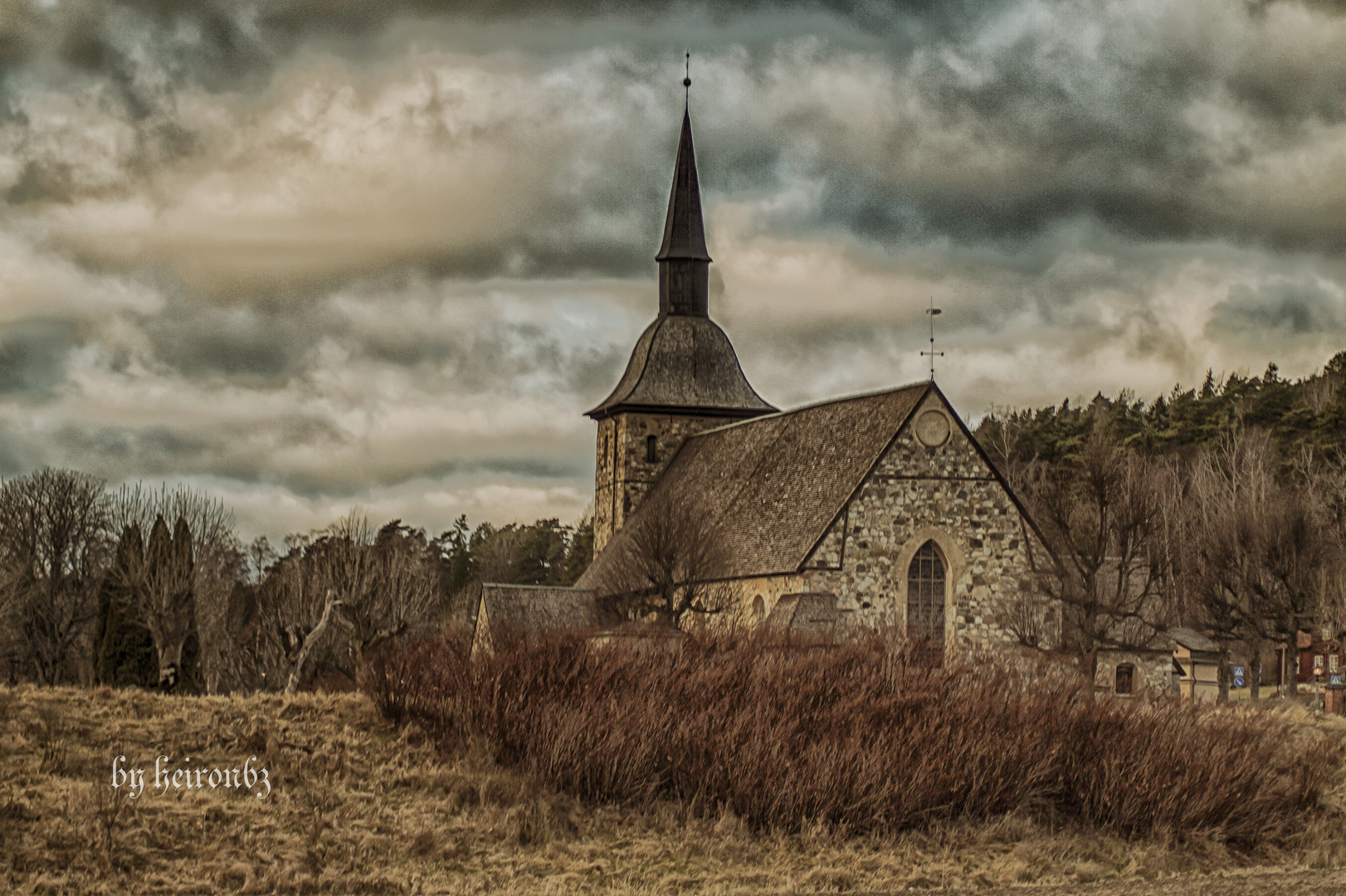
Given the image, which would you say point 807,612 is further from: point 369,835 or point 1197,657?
point 1197,657

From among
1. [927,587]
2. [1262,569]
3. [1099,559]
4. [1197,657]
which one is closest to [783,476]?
[927,587]

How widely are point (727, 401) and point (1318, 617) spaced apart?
18.1 meters

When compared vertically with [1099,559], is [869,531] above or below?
above

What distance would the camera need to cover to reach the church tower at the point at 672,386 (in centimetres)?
4688

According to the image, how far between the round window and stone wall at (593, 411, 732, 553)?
13805mm

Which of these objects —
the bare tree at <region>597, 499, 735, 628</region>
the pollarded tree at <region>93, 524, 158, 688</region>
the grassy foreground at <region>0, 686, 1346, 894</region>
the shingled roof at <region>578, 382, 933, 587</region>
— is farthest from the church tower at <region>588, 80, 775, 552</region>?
the grassy foreground at <region>0, 686, 1346, 894</region>

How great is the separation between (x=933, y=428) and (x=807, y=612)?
5116 millimetres

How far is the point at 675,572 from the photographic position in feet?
114

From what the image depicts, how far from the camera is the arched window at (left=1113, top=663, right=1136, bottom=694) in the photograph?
35.3 m

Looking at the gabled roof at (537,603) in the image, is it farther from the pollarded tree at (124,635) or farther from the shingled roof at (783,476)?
the pollarded tree at (124,635)

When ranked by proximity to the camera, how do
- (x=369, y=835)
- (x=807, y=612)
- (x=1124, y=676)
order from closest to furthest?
(x=369, y=835), (x=807, y=612), (x=1124, y=676)

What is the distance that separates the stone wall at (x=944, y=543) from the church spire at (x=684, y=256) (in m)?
16.1

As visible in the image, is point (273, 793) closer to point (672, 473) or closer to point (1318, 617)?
point (672, 473)

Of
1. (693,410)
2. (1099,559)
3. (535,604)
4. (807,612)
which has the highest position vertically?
(693,410)
